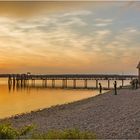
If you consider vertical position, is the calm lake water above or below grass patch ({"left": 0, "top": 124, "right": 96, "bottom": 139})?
below

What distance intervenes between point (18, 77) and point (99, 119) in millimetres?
115785

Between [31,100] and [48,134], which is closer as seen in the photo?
[48,134]

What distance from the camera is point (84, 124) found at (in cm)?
1817

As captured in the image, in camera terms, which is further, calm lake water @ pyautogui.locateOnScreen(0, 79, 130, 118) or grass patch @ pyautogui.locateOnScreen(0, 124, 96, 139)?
calm lake water @ pyautogui.locateOnScreen(0, 79, 130, 118)

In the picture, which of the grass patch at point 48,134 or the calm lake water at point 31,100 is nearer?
the grass patch at point 48,134

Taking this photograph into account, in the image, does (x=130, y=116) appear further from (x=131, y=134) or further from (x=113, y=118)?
(x=131, y=134)

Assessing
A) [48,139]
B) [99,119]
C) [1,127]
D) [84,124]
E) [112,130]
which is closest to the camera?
[48,139]

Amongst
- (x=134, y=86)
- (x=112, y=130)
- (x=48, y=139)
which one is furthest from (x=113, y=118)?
(x=134, y=86)

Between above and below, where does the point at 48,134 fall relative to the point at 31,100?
above

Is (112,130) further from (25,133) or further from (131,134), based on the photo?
(25,133)

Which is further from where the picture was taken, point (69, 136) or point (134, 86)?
point (134, 86)

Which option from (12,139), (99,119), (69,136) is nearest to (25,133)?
(12,139)

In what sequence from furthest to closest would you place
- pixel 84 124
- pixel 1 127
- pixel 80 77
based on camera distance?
pixel 80 77, pixel 84 124, pixel 1 127

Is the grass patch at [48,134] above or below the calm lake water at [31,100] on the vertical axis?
above
